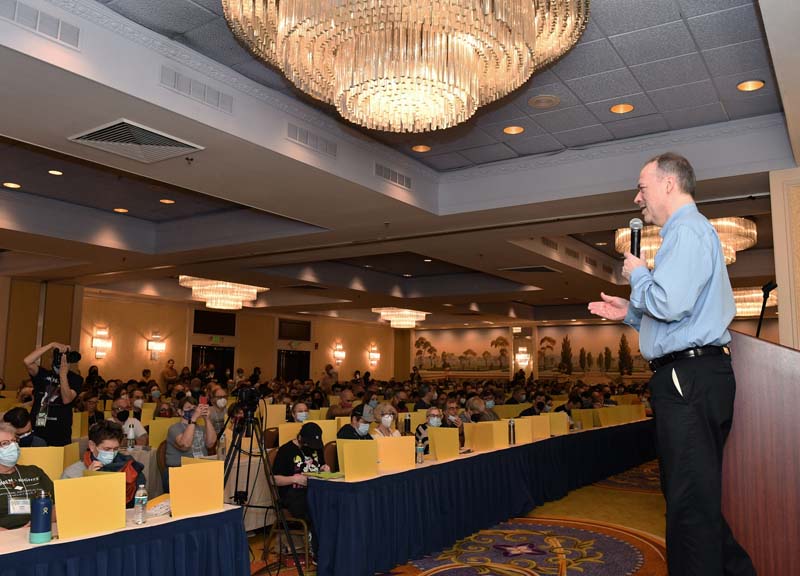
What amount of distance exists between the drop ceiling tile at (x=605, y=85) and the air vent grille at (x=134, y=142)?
3335 millimetres

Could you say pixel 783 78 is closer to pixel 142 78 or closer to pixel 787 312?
pixel 787 312

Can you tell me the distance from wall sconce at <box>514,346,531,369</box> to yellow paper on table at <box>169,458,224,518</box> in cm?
2298

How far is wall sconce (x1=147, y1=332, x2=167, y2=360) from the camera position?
19669 mm

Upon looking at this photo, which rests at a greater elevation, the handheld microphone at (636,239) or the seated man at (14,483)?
the handheld microphone at (636,239)

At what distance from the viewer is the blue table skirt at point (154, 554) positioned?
318 centimetres

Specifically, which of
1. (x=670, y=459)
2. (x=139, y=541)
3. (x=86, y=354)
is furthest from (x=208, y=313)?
(x=670, y=459)

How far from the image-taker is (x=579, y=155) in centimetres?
750

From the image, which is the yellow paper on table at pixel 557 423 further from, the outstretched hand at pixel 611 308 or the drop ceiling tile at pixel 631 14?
the outstretched hand at pixel 611 308

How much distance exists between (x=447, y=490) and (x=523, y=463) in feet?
5.88

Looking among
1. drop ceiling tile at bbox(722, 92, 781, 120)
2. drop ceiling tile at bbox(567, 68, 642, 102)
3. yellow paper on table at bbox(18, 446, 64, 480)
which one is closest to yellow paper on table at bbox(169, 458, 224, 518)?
yellow paper on table at bbox(18, 446, 64, 480)

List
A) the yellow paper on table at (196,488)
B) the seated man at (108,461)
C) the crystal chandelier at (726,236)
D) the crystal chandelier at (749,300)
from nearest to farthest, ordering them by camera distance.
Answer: the yellow paper on table at (196,488)
the seated man at (108,461)
the crystal chandelier at (726,236)
the crystal chandelier at (749,300)

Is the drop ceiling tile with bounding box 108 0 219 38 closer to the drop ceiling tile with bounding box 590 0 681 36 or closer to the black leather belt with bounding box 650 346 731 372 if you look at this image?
the drop ceiling tile with bounding box 590 0 681 36

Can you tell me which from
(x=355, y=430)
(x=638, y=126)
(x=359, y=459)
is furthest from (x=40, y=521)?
(x=638, y=126)

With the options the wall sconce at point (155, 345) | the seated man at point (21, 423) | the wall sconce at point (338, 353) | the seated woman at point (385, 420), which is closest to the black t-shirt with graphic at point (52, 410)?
the seated man at point (21, 423)
